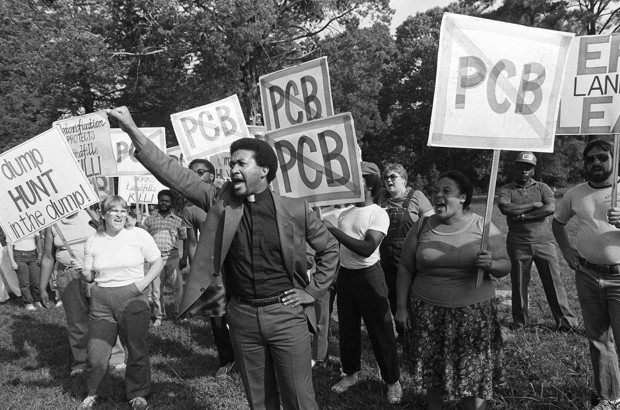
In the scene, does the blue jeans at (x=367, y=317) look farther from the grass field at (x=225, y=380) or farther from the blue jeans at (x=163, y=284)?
the blue jeans at (x=163, y=284)

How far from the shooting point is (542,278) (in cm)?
649

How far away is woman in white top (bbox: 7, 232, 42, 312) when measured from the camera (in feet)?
31.1

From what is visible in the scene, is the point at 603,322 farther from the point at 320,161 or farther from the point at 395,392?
the point at 320,161

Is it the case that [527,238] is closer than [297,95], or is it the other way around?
[297,95]

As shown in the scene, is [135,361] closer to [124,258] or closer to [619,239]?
[124,258]

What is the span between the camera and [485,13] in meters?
27.3

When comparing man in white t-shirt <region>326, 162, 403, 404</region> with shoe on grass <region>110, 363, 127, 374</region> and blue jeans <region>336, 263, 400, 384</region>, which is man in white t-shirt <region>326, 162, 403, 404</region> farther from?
shoe on grass <region>110, 363, 127, 374</region>

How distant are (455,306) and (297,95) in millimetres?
2640

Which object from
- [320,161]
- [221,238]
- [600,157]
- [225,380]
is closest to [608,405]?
[600,157]

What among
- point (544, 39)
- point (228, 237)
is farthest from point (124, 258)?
point (544, 39)

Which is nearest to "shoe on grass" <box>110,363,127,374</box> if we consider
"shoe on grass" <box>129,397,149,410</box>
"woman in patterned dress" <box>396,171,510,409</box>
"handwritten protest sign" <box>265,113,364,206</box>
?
"shoe on grass" <box>129,397,149,410</box>

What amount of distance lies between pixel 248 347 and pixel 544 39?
113 inches

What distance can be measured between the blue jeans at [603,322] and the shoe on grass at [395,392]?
1.58 meters

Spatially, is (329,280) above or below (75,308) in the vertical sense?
above
